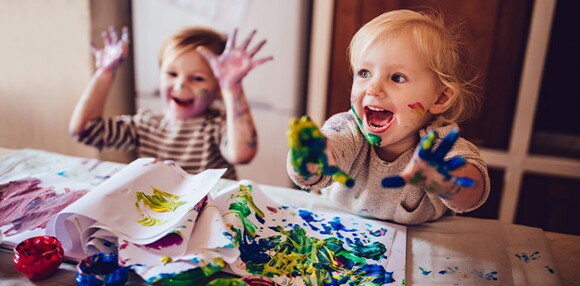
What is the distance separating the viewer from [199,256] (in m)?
0.64

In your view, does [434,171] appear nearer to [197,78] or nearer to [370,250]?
[370,250]

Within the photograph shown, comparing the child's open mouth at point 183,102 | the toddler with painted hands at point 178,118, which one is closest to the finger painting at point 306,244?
the toddler with painted hands at point 178,118

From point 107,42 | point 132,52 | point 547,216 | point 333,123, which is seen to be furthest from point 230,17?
point 547,216

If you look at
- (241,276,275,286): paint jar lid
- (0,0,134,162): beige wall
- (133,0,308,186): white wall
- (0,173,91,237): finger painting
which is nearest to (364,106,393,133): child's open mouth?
(241,276,275,286): paint jar lid

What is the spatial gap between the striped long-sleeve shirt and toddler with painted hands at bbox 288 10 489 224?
0.56 metres

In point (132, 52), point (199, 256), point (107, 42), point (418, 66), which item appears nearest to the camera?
point (199, 256)

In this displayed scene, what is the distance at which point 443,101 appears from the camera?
79cm

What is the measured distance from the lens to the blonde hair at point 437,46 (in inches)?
29.3

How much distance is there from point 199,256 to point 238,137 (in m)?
0.56

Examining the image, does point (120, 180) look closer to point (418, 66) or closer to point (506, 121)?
point (418, 66)

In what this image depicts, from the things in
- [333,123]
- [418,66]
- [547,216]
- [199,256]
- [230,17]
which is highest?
[230,17]

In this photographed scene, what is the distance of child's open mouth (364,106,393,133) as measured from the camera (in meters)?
0.76

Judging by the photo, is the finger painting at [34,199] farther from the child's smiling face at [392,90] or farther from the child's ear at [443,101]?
the child's ear at [443,101]

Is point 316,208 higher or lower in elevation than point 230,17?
lower
